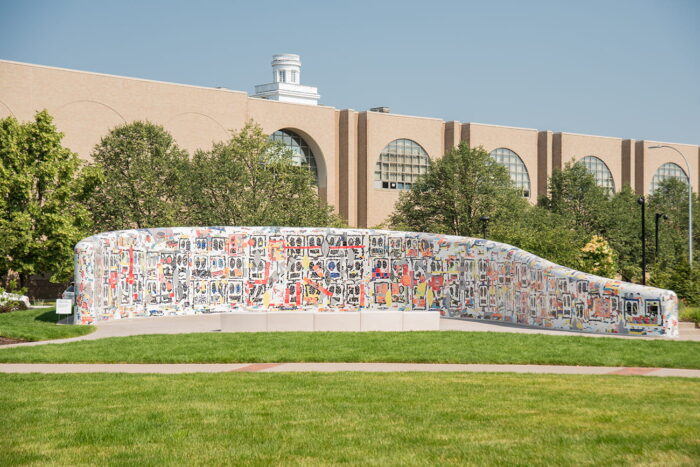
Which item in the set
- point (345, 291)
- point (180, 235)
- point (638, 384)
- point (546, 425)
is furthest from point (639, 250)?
point (546, 425)

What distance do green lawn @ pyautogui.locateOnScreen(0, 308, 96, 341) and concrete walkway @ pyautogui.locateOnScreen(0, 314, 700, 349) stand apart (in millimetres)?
465

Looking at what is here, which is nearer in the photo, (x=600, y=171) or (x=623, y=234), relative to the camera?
(x=623, y=234)

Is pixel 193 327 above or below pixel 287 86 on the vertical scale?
below

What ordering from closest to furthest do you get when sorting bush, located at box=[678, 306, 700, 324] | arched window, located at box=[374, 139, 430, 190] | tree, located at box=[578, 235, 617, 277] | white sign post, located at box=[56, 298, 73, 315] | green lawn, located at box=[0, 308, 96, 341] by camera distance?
1. green lawn, located at box=[0, 308, 96, 341]
2. white sign post, located at box=[56, 298, 73, 315]
3. bush, located at box=[678, 306, 700, 324]
4. tree, located at box=[578, 235, 617, 277]
5. arched window, located at box=[374, 139, 430, 190]

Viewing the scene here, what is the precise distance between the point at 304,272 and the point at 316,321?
7604mm

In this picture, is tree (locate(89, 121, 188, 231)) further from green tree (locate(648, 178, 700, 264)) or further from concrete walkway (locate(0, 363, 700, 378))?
green tree (locate(648, 178, 700, 264))

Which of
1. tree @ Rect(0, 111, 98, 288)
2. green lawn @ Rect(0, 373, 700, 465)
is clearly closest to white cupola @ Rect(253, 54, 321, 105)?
tree @ Rect(0, 111, 98, 288)

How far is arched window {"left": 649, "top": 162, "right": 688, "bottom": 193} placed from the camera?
3780 inches

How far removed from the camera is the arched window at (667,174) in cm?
9600

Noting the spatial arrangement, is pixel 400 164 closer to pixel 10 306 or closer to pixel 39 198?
pixel 39 198

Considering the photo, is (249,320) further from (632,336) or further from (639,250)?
(639,250)

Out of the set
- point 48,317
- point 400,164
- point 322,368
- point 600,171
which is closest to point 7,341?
point 48,317

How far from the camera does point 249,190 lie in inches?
1960

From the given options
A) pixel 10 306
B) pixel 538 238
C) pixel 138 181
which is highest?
pixel 138 181
